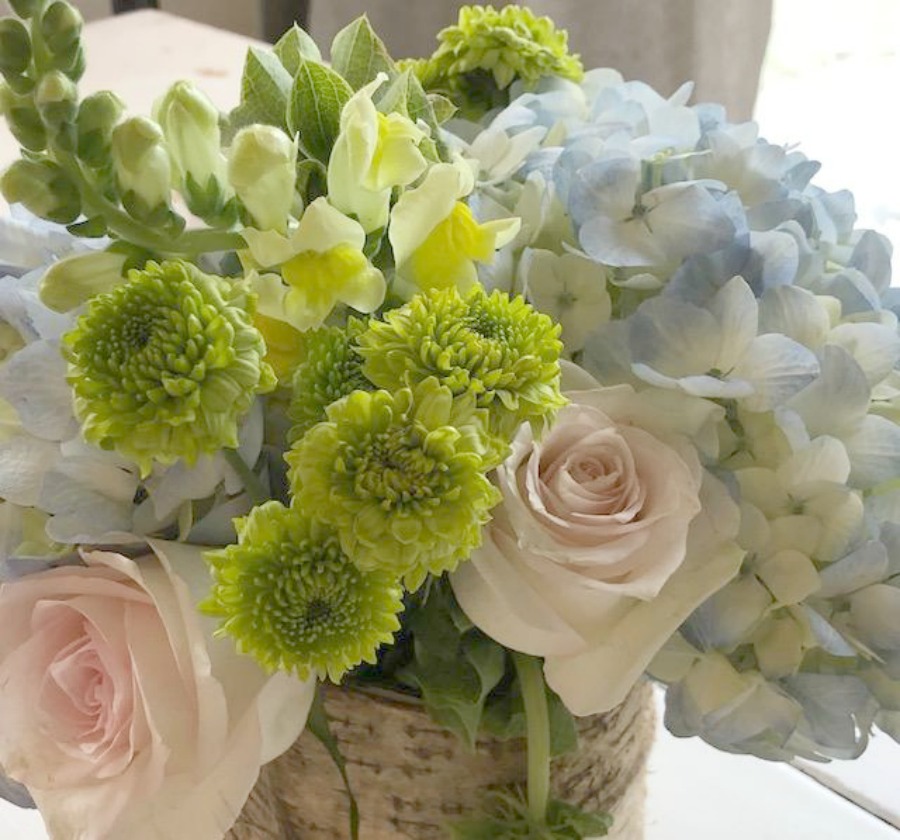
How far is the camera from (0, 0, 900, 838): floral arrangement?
0.30m

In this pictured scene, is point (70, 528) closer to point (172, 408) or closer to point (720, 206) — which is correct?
point (172, 408)

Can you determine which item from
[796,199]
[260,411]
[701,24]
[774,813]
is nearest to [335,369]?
[260,411]

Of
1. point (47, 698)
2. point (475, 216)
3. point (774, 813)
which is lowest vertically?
point (774, 813)

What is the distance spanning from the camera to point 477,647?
368 mm

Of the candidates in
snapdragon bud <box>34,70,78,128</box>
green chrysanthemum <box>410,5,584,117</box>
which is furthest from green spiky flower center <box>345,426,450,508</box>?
green chrysanthemum <box>410,5,584,117</box>

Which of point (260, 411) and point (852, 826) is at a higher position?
point (260, 411)

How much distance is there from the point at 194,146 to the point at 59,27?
0.05 meters

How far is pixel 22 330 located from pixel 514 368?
0.15 meters

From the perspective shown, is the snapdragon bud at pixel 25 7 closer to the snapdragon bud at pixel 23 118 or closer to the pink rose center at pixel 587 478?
the snapdragon bud at pixel 23 118

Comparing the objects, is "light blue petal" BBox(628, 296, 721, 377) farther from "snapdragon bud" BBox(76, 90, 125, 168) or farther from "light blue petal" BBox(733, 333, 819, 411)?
"snapdragon bud" BBox(76, 90, 125, 168)

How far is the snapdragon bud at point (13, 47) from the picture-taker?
12.0 inches

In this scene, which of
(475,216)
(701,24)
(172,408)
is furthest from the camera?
(701,24)

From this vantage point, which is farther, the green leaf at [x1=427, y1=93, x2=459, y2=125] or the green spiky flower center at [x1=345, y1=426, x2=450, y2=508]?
the green leaf at [x1=427, y1=93, x2=459, y2=125]

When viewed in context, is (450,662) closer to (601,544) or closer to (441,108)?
(601,544)
